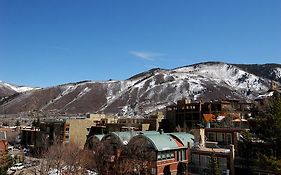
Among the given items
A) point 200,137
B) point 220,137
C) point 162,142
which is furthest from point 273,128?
point 162,142

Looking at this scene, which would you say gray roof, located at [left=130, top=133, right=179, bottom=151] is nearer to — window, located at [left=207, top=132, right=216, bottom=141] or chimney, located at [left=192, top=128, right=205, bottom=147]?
chimney, located at [left=192, top=128, right=205, bottom=147]

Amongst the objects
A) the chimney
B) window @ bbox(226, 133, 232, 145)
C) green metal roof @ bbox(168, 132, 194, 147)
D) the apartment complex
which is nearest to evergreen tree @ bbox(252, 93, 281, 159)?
window @ bbox(226, 133, 232, 145)

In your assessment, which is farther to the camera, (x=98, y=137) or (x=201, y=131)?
(x=98, y=137)

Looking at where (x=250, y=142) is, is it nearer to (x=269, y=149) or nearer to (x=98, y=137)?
(x=269, y=149)

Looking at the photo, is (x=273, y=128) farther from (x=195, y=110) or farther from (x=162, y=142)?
(x=195, y=110)

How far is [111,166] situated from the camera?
4375 centimetres

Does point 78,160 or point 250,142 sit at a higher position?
point 250,142

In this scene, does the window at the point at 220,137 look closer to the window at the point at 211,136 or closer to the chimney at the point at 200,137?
the window at the point at 211,136

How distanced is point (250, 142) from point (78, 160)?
75.7 feet

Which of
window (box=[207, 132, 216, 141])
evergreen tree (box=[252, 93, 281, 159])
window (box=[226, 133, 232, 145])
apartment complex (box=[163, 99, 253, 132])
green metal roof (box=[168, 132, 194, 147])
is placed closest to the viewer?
evergreen tree (box=[252, 93, 281, 159])

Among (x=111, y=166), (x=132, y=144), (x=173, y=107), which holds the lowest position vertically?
(x=111, y=166)

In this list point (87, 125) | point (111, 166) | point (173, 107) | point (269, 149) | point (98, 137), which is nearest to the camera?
point (269, 149)

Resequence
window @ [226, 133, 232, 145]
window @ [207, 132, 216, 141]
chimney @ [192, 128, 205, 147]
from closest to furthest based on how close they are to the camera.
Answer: window @ [226, 133, 232, 145] < chimney @ [192, 128, 205, 147] < window @ [207, 132, 216, 141]

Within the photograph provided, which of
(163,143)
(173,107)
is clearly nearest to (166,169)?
(163,143)
